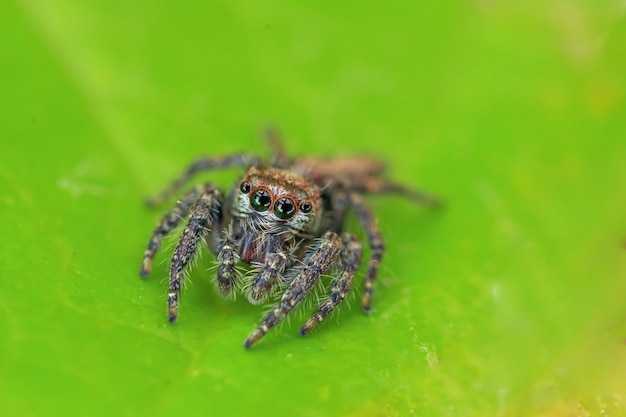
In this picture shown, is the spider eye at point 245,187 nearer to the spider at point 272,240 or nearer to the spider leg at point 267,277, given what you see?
the spider at point 272,240

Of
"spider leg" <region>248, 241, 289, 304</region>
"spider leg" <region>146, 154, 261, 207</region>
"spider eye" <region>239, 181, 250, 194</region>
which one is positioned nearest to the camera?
"spider leg" <region>248, 241, 289, 304</region>

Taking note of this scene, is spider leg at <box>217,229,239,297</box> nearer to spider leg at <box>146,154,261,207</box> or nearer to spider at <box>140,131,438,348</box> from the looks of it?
spider at <box>140,131,438,348</box>

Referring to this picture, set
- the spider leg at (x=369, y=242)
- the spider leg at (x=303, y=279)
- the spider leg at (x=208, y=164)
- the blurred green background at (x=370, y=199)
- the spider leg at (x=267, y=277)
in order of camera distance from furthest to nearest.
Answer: the spider leg at (x=208, y=164) → the spider leg at (x=369, y=242) → the spider leg at (x=267, y=277) → the spider leg at (x=303, y=279) → the blurred green background at (x=370, y=199)

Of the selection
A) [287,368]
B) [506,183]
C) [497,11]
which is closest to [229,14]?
[497,11]

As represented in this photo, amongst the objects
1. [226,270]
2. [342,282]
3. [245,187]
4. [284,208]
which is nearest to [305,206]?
[284,208]

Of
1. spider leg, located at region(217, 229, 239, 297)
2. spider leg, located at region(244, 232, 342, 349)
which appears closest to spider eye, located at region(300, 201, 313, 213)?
spider leg, located at region(244, 232, 342, 349)

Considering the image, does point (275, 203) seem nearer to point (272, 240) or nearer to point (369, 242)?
point (272, 240)

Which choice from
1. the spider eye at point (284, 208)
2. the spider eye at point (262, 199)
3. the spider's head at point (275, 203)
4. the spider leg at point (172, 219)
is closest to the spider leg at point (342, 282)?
the spider's head at point (275, 203)
